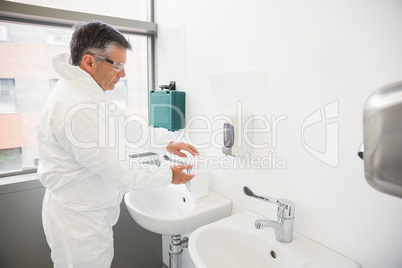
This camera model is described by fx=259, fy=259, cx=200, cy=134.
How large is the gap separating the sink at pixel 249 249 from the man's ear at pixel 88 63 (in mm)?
839

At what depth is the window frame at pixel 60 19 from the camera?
1.45m

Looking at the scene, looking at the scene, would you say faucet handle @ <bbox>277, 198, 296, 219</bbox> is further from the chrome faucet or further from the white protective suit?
the white protective suit

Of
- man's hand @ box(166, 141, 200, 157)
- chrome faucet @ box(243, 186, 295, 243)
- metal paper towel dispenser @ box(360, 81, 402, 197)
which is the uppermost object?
metal paper towel dispenser @ box(360, 81, 402, 197)

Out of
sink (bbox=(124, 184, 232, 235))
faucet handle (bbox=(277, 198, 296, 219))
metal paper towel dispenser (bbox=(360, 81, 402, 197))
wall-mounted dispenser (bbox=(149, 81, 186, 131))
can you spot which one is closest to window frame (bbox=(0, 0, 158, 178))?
wall-mounted dispenser (bbox=(149, 81, 186, 131))

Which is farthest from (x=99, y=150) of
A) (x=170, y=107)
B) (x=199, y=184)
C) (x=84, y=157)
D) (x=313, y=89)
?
(x=313, y=89)

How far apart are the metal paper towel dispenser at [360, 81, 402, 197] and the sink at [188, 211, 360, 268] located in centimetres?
64

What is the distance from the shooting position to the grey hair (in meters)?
1.08

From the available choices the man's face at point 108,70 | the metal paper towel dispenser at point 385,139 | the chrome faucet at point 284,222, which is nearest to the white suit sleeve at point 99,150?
the man's face at point 108,70

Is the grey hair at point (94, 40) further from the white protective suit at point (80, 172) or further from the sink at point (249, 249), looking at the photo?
the sink at point (249, 249)

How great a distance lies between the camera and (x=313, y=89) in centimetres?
101

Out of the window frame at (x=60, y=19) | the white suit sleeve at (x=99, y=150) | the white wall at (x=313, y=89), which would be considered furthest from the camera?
the window frame at (x=60, y=19)

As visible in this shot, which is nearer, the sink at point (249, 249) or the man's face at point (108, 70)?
the sink at point (249, 249)

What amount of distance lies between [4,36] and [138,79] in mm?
872

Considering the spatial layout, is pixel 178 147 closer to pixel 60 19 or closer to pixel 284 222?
pixel 284 222
